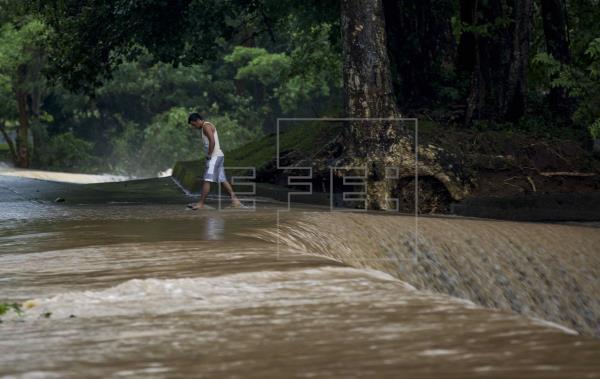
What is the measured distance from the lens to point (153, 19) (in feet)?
72.4

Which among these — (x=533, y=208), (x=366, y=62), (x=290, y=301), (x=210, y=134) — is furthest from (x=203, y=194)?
(x=290, y=301)

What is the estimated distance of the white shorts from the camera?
14.8 m

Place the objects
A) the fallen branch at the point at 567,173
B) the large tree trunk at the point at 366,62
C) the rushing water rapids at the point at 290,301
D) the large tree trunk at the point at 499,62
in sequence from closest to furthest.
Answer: the rushing water rapids at the point at 290,301 < the large tree trunk at the point at 366,62 < the fallen branch at the point at 567,173 < the large tree trunk at the point at 499,62

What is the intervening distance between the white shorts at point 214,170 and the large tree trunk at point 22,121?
28477mm

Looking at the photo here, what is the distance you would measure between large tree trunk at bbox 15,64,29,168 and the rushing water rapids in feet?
105

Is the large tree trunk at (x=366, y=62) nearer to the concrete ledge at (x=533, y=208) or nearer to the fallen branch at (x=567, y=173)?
the concrete ledge at (x=533, y=208)

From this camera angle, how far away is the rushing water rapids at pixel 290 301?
433 cm

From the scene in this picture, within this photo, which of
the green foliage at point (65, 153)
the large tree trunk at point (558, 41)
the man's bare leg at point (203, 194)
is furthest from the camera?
the green foliage at point (65, 153)

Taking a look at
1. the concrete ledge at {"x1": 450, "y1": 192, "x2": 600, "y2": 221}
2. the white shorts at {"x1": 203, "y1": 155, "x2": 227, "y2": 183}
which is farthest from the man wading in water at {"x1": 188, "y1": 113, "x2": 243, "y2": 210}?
the concrete ledge at {"x1": 450, "y1": 192, "x2": 600, "y2": 221}

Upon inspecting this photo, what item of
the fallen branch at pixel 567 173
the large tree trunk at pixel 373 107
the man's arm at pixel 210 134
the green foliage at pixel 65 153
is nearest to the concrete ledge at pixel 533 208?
the large tree trunk at pixel 373 107

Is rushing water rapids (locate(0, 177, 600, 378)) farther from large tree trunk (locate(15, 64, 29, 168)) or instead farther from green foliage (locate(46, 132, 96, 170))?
green foliage (locate(46, 132, 96, 170))

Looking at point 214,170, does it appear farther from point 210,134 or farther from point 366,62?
point 366,62

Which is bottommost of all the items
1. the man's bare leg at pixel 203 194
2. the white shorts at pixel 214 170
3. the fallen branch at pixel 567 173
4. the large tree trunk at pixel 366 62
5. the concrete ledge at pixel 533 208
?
the concrete ledge at pixel 533 208

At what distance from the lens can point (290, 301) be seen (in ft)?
18.6
